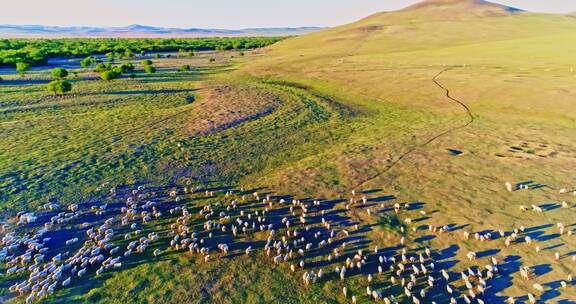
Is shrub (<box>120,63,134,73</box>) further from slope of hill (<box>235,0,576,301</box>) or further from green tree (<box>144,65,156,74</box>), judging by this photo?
slope of hill (<box>235,0,576,301</box>)

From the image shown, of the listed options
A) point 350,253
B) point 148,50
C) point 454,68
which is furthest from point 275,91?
point 148,50

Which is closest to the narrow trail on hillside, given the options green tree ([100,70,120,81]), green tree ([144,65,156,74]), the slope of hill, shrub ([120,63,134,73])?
the slope of hill

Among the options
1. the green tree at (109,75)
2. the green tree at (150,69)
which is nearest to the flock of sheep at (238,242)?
the green tree at (109,75)

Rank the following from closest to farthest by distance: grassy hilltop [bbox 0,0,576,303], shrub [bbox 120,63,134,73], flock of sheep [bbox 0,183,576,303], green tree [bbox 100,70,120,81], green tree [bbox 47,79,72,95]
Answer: flock of sheep [bbox 0,183,576,303] < grassy hilltop [bbox 0,0,576,303] < green tree [bbox 47,79,72,95] < green tree [bbox 100,70,120,81] < shrub [bbox 120,63,134,73]

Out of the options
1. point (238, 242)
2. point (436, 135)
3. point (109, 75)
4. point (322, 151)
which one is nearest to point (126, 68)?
point (109, 75)

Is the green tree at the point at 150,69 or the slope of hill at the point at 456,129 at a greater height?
the green tree at the point at 150,69

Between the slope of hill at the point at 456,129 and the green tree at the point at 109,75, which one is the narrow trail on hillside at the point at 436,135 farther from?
the green tree at the point at 109,75

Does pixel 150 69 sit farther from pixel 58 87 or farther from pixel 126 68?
pixel 58 87
